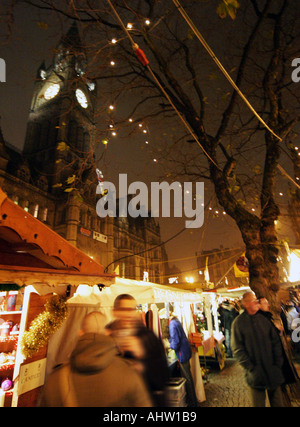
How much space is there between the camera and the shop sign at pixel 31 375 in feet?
13.9

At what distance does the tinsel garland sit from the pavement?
418 cm

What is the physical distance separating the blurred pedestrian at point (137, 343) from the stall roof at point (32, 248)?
1.45 m

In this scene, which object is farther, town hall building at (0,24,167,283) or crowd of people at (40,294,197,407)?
town hall building at (0,24,167,283)

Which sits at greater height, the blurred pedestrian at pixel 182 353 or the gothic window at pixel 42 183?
the gothic window at pixel 42 183

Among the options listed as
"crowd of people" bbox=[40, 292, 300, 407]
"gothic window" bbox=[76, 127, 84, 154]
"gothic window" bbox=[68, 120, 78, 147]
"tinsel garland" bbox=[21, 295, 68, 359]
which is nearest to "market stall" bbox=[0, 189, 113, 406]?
"tinsel garland" bbox=[21, 295, 68, 359]

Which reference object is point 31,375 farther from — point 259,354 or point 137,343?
point 259,354

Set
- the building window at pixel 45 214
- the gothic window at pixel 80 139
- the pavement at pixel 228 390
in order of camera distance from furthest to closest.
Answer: the gothic window at pixel 80 139 < the building window at pixel 45 214 < the pavement at pixel 228 390

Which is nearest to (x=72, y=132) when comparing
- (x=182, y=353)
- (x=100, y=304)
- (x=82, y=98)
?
(x=82, y=98)

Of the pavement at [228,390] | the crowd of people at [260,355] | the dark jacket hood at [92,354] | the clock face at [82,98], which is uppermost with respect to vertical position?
the clock face at [82,98]

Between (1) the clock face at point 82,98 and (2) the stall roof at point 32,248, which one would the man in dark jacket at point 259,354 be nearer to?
(2) the stall roof at point 32,248

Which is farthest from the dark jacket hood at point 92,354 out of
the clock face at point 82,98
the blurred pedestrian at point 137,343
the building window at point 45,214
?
the clock face at point 82,98

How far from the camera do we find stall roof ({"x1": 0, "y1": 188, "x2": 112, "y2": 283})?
283 cm

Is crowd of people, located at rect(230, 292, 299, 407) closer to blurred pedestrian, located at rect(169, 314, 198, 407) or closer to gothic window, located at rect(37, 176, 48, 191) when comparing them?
blurred pedestrian, located at rect(169, 314, 198, 407)
